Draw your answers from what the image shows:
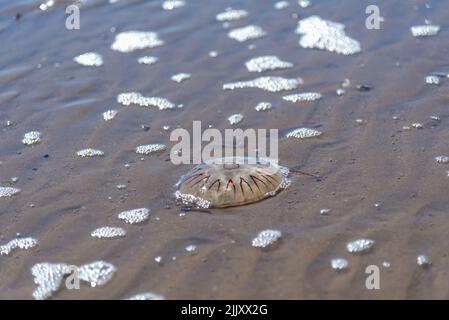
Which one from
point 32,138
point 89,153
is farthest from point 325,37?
point 32,138

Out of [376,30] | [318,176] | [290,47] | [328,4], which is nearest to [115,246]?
[318,176]

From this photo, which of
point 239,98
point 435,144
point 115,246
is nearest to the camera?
point 115,246

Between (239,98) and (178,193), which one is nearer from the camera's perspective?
(178,193)

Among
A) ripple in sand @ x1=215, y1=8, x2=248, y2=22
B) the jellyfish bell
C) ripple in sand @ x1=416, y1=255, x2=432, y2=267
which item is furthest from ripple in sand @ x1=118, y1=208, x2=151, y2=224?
ripple in sand @ x1=215, y1=8, x2=248, y2=22

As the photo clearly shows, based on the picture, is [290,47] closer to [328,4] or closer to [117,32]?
[328,4]

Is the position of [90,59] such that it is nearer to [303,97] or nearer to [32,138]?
[32,138]

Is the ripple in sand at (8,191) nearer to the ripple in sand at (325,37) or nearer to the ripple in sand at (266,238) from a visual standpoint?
the ripple in sand at (266,238)

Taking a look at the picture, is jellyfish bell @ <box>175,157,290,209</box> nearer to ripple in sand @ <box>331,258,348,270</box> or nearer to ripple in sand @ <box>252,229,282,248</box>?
ripple in sand @ <box>252,229,282,248</box>
